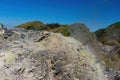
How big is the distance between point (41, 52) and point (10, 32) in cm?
133

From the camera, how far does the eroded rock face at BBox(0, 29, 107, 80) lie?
646 centimetres

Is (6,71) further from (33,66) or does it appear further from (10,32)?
(10,32)

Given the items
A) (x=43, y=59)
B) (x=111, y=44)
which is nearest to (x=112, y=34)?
(x=111, y=44)

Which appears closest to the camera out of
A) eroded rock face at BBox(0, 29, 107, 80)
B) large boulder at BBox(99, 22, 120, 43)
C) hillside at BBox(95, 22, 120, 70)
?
eroded rock face at BBox(0, 29, 107, 80)

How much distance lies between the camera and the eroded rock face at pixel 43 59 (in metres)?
6.46

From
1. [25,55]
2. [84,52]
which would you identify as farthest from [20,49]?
[84,52]

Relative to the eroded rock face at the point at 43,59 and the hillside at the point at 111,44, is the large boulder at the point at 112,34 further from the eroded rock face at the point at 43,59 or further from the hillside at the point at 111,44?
the eroded rock face at the point at 43,59

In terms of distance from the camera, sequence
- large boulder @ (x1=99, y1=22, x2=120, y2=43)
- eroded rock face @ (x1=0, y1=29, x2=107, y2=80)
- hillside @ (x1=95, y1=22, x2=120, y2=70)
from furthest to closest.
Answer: large boulder @ (x1=99, y1=22, x2=120, y2=43), hillside @ (x1=95, y1=22, x2=120, y2=70), eroded rock face @ (x1=0, y1=29, x2=107, y2=80)

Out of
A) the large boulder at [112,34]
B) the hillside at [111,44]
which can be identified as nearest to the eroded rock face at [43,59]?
the hillside at [111,44]

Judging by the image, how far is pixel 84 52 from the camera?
309 inches

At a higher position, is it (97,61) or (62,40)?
(62,40)

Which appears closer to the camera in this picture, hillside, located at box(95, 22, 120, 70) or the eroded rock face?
the eroded rock face

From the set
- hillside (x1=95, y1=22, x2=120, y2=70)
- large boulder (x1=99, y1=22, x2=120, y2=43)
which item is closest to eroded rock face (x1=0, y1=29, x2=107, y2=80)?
hillside (x1=95, y1=22, x2=120, y2=70)

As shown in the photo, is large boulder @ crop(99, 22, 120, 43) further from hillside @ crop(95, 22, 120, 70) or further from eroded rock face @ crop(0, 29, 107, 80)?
eroded rock face @ crop(0, 29, 107, 80)
